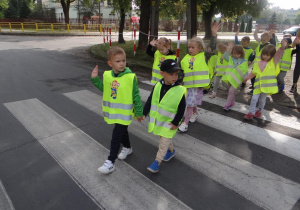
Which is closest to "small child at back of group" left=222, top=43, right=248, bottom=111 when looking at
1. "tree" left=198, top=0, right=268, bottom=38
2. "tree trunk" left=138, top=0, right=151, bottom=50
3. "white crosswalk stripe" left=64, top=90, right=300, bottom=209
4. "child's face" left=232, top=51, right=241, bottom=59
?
"child's face" left=232, top=51, right=241, bottom=59

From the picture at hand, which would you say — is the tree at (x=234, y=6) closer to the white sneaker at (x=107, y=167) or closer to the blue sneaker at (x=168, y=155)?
the blue sneaker at (x=168, y=155)

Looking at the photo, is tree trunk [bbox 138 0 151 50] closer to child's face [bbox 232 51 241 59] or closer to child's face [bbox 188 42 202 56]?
child's face [bbox 232 51 241 59]

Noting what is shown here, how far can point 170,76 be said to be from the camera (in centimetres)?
298

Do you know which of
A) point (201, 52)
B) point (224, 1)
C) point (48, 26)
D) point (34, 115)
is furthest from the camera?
point (48, 26)

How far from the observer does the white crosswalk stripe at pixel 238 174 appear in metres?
2.81

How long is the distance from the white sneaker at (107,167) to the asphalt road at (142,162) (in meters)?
0.07

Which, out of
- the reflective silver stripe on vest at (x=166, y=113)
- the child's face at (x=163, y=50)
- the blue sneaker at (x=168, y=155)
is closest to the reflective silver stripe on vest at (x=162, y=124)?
the reflective silver stripe on vest at (x=166, y=113)

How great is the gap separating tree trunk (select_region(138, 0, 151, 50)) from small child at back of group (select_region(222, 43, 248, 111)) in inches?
366

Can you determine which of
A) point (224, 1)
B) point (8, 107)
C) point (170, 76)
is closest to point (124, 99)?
point (170, 76)

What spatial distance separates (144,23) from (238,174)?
42.4 ft

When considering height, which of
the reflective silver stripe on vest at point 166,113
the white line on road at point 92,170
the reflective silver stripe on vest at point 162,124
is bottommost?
the white line on road at point 92,170

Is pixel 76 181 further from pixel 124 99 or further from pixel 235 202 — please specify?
pixel 235 202

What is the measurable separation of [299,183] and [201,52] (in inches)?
106

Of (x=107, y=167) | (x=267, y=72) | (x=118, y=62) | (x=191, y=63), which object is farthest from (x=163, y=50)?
(x=107, y=167)
